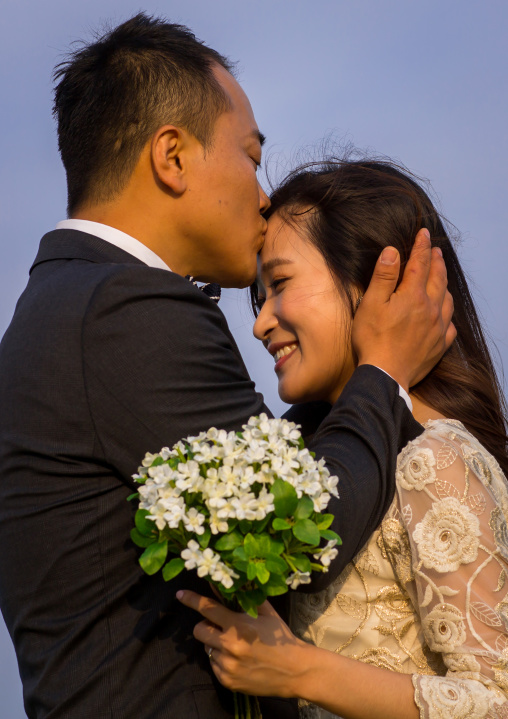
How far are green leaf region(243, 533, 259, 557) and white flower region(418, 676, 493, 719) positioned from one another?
907 mm

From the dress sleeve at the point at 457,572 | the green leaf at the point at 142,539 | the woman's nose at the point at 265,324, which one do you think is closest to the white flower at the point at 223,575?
the green leaf at the point at 142,539

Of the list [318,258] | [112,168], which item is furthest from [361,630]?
[112,168]

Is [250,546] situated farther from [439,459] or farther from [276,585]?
[439,459]

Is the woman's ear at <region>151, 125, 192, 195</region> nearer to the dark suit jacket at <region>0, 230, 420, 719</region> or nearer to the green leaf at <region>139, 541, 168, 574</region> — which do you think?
the dark suit jacket at <region>0, 230, 420, 719</region>

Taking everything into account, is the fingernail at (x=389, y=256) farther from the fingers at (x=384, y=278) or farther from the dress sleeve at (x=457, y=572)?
the dress sleeve at (x=457, y=572)

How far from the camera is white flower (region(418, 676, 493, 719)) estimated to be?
7.93ft

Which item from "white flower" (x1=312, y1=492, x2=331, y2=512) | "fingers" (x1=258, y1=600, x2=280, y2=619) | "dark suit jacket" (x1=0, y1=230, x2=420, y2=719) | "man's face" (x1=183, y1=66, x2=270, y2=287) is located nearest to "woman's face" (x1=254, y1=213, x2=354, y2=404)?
"man's face" (x1=183, y1=66, x2=270, y2=287)

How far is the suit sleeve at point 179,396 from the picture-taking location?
7.87 ft

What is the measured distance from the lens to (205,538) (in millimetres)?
1950

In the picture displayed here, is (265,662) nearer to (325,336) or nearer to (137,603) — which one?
(137,603)

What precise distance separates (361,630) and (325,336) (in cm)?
114

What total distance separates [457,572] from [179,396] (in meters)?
1.05

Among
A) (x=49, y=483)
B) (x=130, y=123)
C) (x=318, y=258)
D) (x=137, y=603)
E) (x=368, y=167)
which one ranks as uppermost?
(x=130, y=123)

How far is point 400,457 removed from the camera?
2.83 meters
